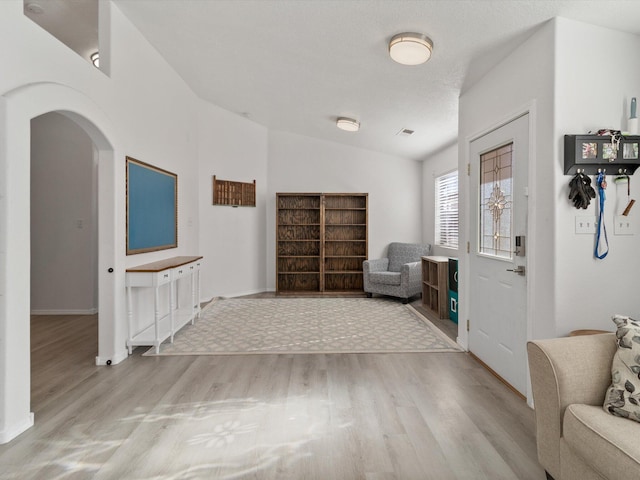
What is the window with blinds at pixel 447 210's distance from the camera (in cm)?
561

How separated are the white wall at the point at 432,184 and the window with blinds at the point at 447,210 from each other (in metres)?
0.09

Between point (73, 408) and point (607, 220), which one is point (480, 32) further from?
point (73, 408)

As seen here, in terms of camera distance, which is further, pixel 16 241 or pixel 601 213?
pixel 601 213

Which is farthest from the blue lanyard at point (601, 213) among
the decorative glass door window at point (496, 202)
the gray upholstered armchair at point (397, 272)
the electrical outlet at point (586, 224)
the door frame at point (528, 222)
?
the gray upholstered armchair at point (397, 272)

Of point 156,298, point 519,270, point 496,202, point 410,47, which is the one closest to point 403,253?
point 496,202

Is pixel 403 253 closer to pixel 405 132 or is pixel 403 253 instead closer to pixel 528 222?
pixel 405 132

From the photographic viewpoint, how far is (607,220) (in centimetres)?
219

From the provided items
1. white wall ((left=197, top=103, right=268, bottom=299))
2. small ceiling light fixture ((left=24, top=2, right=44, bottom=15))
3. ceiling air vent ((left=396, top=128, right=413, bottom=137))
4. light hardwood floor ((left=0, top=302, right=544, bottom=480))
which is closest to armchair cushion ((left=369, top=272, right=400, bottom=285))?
white wall ((left=197, top=103, right=268, bottom=299))

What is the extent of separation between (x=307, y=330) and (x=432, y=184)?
379 centimetres

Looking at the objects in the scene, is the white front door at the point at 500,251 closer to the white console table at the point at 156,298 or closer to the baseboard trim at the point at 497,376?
the baseboard trim at the point at 497,376

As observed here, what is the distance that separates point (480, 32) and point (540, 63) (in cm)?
48

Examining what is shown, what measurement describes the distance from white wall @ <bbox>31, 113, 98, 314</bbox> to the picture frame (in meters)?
1.34

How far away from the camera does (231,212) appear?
6090 mm

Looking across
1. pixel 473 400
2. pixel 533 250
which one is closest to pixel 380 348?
pixel 473 400
